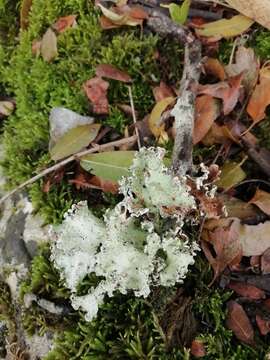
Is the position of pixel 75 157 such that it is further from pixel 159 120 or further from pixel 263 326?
pixel 263 326

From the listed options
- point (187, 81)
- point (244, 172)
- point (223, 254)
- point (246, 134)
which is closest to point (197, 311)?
point (223, 254)

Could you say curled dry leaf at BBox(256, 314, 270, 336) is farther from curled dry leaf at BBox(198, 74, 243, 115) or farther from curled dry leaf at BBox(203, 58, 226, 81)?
curled dry leaf at BBox(203, 58, 226, 81)

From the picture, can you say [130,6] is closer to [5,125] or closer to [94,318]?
[5,125]

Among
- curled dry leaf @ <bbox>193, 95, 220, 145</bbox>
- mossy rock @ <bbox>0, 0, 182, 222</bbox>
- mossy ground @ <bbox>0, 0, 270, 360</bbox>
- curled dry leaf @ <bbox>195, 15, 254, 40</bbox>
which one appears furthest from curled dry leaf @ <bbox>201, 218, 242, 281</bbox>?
curled dry leaf @ <bbox>195, 15, 254, 40</bbox>

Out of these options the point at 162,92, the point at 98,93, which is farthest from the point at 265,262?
the point at 98,93

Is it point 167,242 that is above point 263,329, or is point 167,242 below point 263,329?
above
